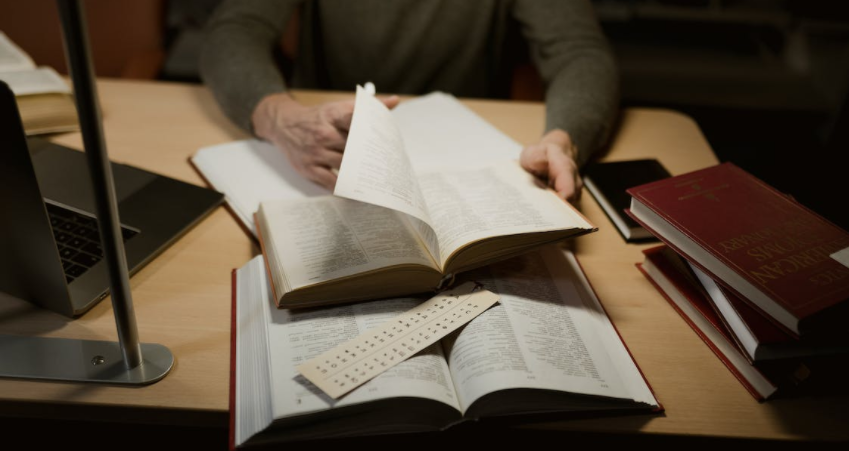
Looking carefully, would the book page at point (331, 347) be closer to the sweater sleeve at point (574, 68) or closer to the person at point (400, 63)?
the person at point (400, 63)

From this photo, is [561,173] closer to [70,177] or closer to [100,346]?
[100,346]

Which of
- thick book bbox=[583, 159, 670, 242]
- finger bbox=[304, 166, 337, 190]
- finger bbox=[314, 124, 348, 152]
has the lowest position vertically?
thick book bbox=[583, 159, 670, 242]

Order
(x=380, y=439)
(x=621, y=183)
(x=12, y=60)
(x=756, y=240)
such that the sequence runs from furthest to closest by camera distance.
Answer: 1. (x=12, y=60)
2. (x=621, y=183)
3. (x=756, y=240)
4. (x=380, y=439)

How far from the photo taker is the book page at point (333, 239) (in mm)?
667

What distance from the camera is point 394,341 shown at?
2.02 feet

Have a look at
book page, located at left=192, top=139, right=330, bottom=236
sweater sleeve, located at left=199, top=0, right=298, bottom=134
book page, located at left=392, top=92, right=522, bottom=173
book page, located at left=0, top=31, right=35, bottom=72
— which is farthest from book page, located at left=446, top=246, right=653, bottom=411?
book page, located at left=0, top=31, right=35, bottom=72

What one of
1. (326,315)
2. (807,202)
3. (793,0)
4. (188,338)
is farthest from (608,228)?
(793,0)

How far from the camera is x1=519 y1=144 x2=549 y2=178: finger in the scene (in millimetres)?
851

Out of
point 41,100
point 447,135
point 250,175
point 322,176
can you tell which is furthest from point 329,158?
point 41,100

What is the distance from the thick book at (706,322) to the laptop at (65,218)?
23.7 inches

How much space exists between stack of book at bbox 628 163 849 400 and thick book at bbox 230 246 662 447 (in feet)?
0.37

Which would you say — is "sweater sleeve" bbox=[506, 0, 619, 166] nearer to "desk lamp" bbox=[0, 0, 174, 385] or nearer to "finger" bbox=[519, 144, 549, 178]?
"finger" bbox=[519, 144, 549, 178]

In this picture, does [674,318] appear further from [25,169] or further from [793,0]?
[793,0]

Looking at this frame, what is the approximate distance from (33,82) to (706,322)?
108 cm
